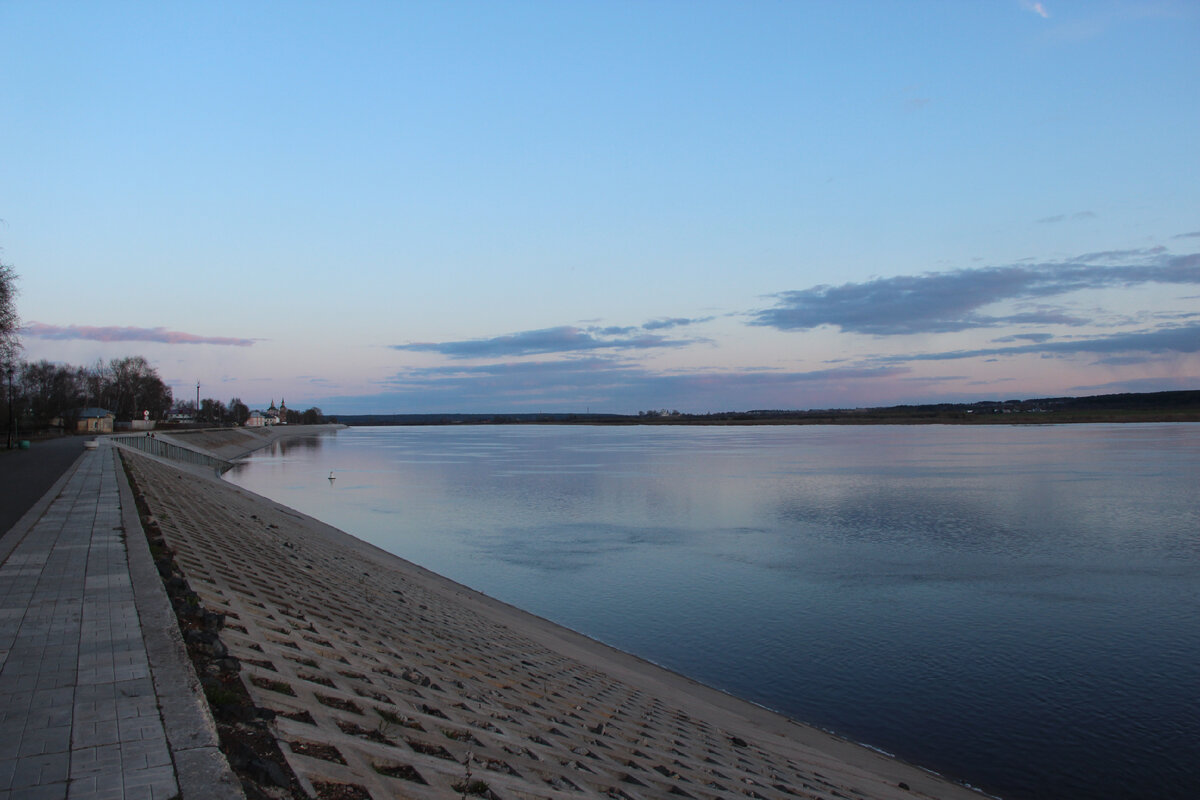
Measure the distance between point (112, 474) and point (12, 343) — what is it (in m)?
18.1

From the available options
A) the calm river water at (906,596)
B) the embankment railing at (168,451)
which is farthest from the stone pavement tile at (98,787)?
the embankment railing at (168,451)

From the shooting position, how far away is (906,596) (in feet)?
58.1

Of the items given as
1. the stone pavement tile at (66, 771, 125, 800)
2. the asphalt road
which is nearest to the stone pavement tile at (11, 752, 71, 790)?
the stone pavement tile at (66, 771, 125, 800)

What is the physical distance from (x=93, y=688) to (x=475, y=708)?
347cm

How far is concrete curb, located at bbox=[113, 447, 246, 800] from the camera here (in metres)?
4.11

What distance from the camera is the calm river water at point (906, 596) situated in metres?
10.7

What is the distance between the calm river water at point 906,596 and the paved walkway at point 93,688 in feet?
28.8

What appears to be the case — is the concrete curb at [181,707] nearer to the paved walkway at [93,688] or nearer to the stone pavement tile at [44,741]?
the paved walkway at [93,688]

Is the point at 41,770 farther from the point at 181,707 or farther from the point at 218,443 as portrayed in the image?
the point at 218,443

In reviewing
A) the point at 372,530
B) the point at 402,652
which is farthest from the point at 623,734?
the point at 372,530

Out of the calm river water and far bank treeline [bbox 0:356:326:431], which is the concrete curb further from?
far bank treeline [bbox 0:356:326:431]

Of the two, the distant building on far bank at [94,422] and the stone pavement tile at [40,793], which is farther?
the distant building on far bank at [94,422]

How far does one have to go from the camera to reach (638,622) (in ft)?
53.4

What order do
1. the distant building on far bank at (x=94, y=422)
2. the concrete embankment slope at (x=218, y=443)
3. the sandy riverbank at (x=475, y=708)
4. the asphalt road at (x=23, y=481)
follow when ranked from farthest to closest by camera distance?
the distant building on far bank at (x=94, y=422) → the concrete embankment slope at (x=218, y=443) → the asphalt road at (x=23, y=481) → the sandy riverbank at (x=475, y=708)
